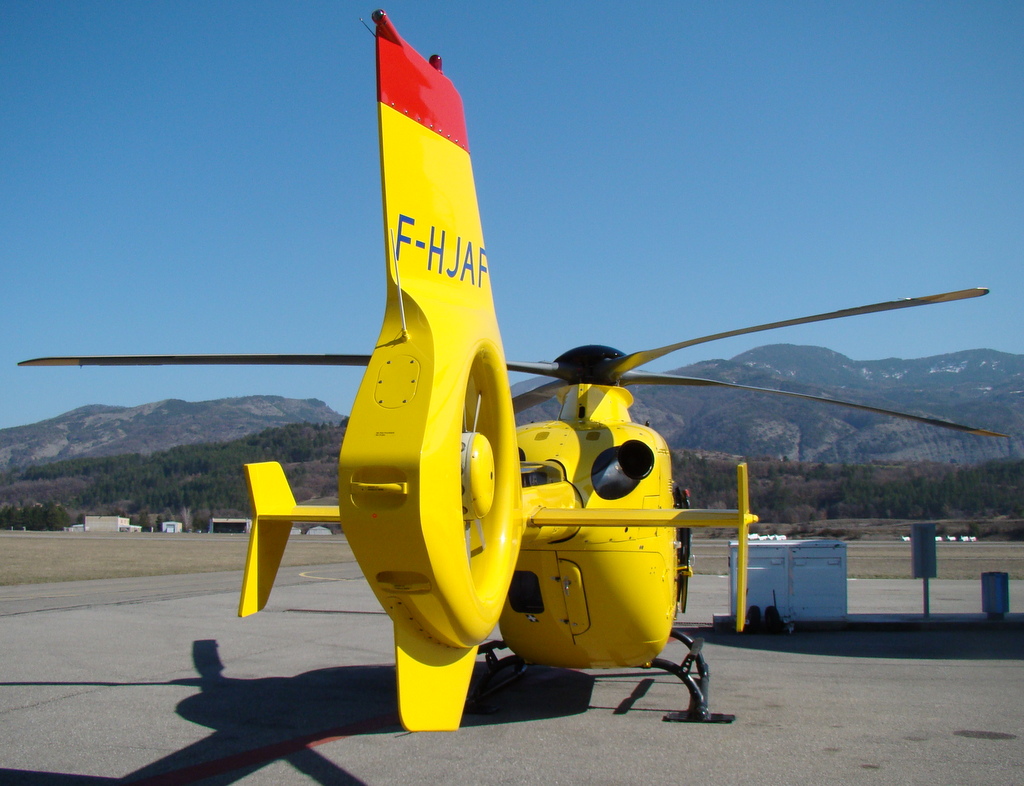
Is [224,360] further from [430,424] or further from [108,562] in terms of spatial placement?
[108,562]

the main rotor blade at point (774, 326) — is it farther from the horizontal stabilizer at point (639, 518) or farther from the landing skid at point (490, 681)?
the landing skid at point (490, 681)

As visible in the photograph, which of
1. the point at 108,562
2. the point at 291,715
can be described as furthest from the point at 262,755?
the point at 108,562

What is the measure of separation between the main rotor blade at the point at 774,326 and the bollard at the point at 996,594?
1210cm

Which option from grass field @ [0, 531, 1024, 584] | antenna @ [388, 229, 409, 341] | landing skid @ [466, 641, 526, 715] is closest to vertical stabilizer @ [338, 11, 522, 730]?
antenna @ [388, 229, 409, 341]

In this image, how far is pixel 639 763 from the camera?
22.7 ft

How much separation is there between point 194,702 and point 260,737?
2.01 metres

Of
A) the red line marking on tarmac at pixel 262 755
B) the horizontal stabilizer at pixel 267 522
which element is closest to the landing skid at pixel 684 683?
the red line marking on tarmac at pixel 262 755

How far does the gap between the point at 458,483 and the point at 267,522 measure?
3.18 metres

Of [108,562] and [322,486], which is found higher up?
[322,486]

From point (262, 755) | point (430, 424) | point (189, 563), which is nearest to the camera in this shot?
point (430, 424)

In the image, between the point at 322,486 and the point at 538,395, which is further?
the point at 322,486

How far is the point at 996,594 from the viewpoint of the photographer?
16.7 meters

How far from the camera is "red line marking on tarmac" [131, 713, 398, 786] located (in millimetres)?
6359

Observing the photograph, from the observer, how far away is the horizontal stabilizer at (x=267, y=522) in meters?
6.19
